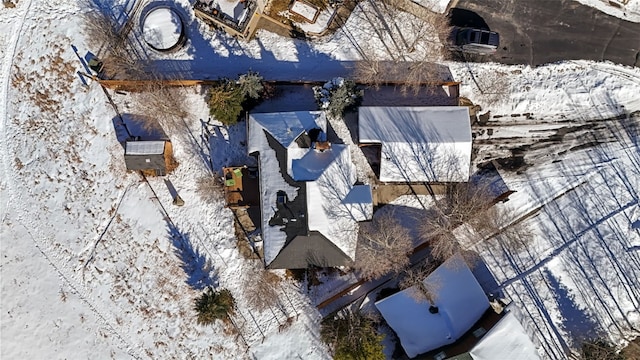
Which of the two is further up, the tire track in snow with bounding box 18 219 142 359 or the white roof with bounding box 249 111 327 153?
the white roof with bounding box 249 111 327 153

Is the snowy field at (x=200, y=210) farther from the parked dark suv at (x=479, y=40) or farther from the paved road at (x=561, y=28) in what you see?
the parked dark suv at (x=479, y=40)

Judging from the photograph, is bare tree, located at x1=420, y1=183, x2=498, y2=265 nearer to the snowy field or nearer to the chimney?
the snowy field

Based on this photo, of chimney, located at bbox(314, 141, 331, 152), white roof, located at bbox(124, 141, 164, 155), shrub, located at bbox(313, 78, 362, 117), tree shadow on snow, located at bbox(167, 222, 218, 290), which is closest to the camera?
chimney, located at bbox(314, 141, 331, 152)

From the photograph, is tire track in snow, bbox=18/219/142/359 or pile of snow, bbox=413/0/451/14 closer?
pile of snow, bbox=413/0/451/14

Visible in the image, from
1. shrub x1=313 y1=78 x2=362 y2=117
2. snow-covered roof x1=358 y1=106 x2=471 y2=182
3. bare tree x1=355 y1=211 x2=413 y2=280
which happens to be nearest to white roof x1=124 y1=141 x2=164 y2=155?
shrub x1=313 y1=78 x2=362 y2=117

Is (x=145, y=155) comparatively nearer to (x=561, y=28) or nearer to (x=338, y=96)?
(x=338, y=96)

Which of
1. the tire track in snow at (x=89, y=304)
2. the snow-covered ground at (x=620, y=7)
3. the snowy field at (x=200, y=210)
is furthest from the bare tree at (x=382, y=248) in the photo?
the snow-covered ground at (x=620, y=7)

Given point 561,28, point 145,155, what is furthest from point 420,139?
point 145,155
